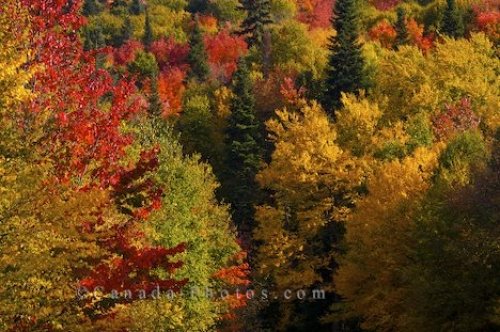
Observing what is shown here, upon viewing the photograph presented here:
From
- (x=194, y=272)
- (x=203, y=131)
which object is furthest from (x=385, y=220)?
(x=203, y=131)

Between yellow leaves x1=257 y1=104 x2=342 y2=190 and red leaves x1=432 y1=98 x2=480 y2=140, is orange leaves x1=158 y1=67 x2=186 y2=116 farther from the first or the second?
yellow leaves x1=257 y1=104 x2=342 y2=190

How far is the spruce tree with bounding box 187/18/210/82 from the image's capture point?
8344cm

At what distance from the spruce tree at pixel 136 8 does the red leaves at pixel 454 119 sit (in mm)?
102518

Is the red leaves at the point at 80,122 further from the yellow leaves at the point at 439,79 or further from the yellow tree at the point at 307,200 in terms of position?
the yellow leaves at the point at 439,79

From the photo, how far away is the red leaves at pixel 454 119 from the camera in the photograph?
137ft

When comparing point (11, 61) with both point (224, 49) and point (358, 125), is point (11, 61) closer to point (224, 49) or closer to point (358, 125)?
point (358, 125)

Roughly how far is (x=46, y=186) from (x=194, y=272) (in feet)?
59.1

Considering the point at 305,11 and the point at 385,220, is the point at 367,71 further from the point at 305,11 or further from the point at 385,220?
the point at 305,11

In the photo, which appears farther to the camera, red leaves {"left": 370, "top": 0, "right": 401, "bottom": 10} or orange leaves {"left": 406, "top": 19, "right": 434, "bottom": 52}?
red leaves {"left": 370, "top": 0, "right": 401, "bottom": 10}

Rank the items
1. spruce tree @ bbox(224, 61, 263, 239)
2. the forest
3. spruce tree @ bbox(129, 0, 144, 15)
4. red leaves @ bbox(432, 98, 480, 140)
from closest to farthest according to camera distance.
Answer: the forest
red leaves @ bbox(432, 98, 480, 140)
spruce tree @ bbox(224, 61, 263, 239)
spruce tree @ bbox(129, 0, 144, 15)

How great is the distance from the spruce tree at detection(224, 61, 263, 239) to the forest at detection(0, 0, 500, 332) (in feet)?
0.68

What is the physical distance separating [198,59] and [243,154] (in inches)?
1257

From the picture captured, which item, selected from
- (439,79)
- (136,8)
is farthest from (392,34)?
(136,8)

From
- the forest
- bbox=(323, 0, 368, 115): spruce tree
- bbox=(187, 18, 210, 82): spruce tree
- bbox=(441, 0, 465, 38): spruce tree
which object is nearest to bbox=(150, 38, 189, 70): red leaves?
bbox=(187, 18, 210, 82): spruce tree
